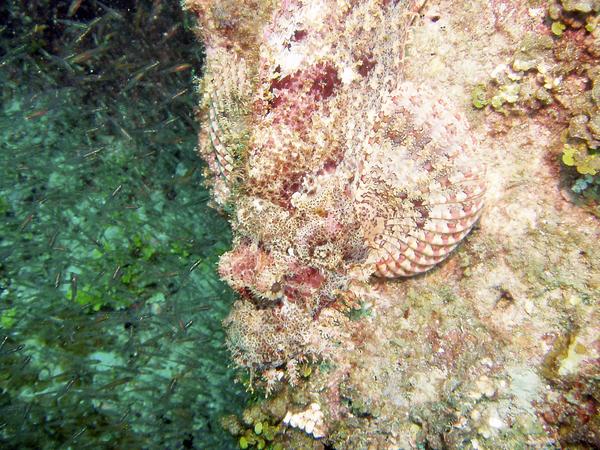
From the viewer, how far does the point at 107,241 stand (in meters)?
5.32

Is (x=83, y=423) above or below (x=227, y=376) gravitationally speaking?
below

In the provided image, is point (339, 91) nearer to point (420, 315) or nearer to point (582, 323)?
point (420, 315)

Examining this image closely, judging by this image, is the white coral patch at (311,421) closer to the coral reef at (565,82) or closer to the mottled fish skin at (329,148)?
the mottled fish skin at (329,148)

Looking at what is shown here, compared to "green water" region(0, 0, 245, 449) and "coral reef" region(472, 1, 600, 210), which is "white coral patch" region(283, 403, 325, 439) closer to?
"green water" region(0, 0, 245, 449)

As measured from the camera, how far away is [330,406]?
2.89m

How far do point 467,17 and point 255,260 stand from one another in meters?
2.30

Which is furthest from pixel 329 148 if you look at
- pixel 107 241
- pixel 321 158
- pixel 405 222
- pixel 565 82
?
pixel 107 241

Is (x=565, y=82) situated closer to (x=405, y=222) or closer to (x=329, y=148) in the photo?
(x=405, y=222)

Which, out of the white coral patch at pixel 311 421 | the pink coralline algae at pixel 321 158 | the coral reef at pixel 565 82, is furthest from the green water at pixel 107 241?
the coral reef at pixel 565 82

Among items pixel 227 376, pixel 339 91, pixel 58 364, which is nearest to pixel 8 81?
pixel 58 364

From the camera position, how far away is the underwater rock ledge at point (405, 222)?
2.32m

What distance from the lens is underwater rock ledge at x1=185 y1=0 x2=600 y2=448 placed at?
91.4 inches

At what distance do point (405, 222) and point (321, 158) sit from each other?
0.81 metres

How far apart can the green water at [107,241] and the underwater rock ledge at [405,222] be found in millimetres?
2076
